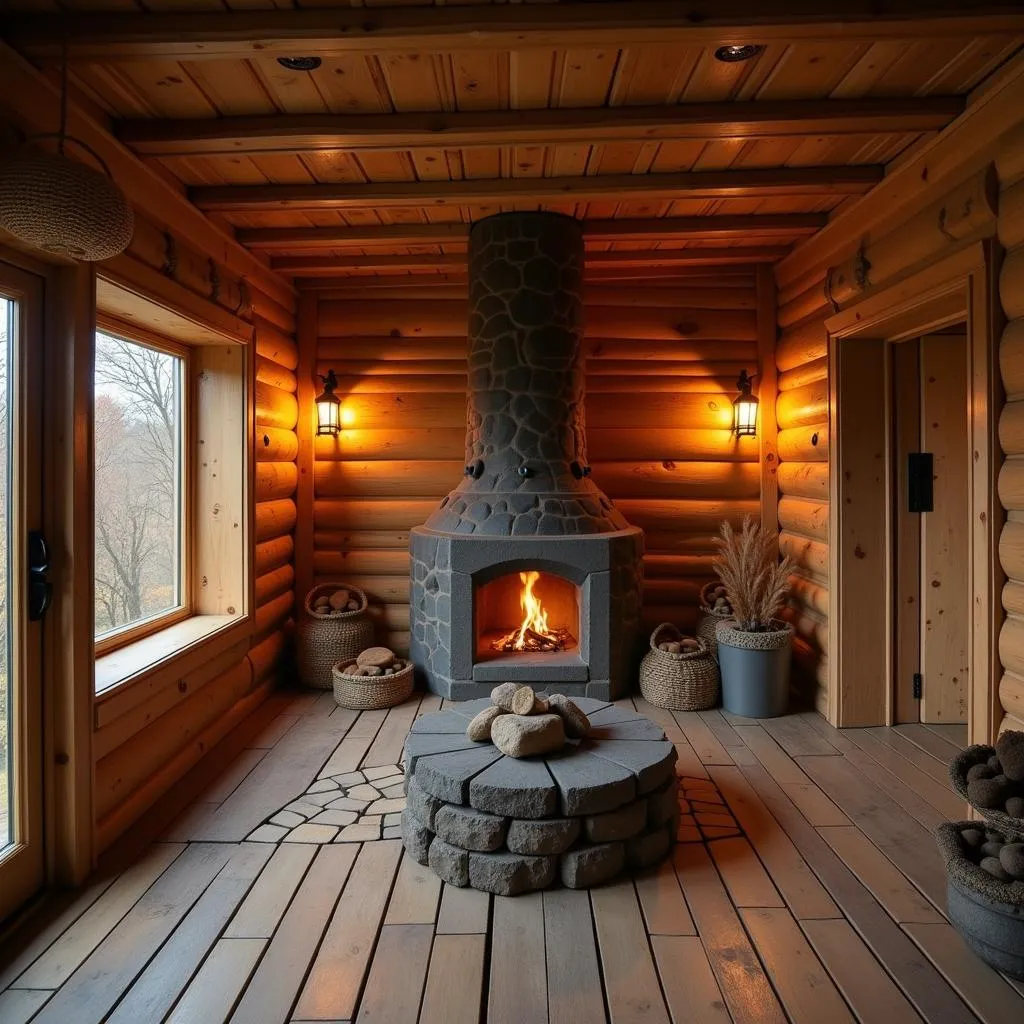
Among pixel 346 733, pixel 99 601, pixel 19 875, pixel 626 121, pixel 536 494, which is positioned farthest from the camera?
pixel 536 494

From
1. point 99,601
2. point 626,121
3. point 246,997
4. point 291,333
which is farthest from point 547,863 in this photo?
point 291,333

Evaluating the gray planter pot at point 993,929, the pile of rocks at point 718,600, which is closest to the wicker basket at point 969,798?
the gray planter pot at point 993,929

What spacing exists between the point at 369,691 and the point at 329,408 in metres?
1.95

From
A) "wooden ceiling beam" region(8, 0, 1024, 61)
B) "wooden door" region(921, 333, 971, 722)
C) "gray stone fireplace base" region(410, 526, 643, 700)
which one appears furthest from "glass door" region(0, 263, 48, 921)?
"wooden door" region(921, 333, 971, 722)

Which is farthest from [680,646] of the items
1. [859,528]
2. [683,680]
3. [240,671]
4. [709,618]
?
[240,671]

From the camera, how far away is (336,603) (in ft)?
15.9

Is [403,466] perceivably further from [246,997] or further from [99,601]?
[246,997]

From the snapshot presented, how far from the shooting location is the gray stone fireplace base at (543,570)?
4.19 m

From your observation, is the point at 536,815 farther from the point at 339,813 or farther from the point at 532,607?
the point at 532,607

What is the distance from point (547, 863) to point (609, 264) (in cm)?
374

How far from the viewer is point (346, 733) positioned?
3867 mm

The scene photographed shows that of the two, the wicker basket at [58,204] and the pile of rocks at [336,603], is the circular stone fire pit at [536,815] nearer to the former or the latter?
the wicker basket at [58,204]

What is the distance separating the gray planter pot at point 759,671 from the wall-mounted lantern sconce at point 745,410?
1407 millimetres

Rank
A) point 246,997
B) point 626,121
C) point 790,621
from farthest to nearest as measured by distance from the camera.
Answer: point 790,621 → point 626,121 → point 246,997
